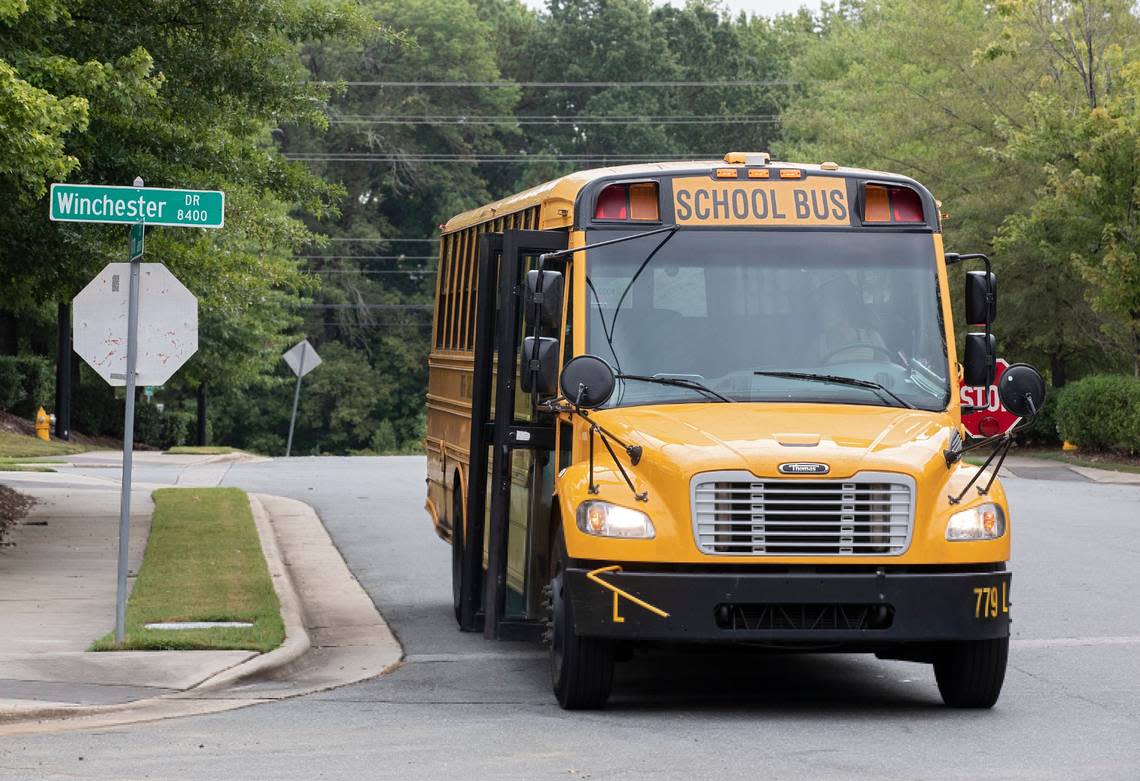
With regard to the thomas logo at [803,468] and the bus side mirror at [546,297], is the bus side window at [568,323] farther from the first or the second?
the thomas logo at [803,468]

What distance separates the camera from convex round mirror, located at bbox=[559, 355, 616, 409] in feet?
29.7

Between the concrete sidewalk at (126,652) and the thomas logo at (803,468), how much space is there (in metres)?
3.17

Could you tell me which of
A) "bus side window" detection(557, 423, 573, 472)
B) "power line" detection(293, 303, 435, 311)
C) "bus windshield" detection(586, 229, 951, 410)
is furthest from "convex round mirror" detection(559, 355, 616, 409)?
"power line" detection(293, 303, 435, 311)

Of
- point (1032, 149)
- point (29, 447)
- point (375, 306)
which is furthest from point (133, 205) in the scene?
point (375, 306)

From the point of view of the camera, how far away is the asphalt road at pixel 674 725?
7.74 meters

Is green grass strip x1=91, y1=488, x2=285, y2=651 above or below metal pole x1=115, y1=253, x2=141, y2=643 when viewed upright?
below

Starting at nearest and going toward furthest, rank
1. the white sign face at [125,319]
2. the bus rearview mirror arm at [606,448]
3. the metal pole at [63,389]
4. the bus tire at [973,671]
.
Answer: the bus rearview mirror arm at [606,448] → the bus tire at [973,671] → the white sign face at [125,319] → the metal pole at [63,389]

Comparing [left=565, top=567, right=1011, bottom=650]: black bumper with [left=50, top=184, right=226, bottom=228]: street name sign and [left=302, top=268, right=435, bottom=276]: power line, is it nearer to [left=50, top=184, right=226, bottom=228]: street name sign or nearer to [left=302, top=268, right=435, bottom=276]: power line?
[left=50, top=184, right=226, bottom=228]: street name sign

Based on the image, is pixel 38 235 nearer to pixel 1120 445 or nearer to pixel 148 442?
pixel 1120 445

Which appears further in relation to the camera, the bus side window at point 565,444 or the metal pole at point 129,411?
the metal pole at point 129,411

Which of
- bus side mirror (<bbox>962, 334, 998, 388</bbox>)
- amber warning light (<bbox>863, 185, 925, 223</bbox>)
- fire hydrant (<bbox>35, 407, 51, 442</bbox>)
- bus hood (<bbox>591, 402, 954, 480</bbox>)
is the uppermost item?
amber warning light (<bbox>863, 185, 925, 223</bbox>)

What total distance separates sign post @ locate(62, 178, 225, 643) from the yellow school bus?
192cm

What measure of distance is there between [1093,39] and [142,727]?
A: 31.6 m

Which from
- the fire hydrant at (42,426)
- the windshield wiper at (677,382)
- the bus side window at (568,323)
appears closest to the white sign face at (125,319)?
the bus side window at (568,323)
